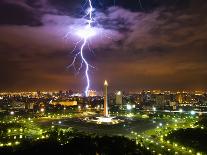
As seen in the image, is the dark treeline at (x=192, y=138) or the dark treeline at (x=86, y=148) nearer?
the dark treeline at (x=86, y=148)

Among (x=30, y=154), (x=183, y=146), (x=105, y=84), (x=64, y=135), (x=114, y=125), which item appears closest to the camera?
(x=30, y=154)

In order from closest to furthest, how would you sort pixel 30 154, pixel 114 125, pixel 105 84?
1. pixel 30 154
2. pixel 114 125
3. pixel 105 84

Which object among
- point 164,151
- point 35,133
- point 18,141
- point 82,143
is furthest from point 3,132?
point 164,151

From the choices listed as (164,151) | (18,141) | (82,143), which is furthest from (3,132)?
(164,151)

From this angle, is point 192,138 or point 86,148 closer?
point 86,148

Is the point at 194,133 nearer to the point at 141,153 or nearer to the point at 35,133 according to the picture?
the point at 141,153

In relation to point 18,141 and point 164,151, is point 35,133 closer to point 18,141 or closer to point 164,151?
point 18,141

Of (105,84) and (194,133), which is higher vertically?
(105,84)

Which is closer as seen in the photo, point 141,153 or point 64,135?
point 141,153

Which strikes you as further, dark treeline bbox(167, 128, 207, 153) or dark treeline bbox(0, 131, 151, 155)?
dark treeline bbox(167, 128, 207, 153)
